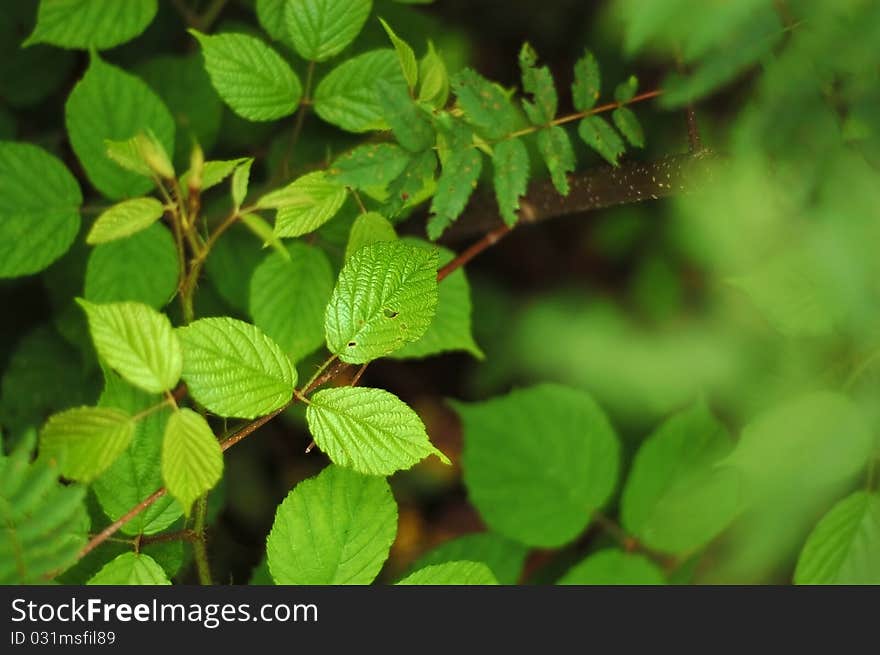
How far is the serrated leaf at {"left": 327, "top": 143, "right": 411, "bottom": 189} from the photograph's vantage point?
87cm

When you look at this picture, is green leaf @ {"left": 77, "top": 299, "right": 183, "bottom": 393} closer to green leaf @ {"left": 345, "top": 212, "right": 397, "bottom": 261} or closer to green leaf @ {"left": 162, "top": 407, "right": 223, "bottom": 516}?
green leaf @ {"left": 162, "top": 407, "right": 223, "bottom": 516}

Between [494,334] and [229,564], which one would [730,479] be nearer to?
[494,334]

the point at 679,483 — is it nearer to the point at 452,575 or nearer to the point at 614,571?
the point at 614,571

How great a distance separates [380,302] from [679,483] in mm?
658

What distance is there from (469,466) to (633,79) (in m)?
0.67

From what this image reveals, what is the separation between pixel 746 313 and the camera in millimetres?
1257

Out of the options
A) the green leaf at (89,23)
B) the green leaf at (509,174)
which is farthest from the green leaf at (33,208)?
the green leaf at (509,174)

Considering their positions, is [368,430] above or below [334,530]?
above

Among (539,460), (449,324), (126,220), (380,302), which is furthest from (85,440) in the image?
(539,460)

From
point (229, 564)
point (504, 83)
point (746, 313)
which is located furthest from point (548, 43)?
point (229, 564)

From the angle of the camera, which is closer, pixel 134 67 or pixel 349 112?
pixel 349 112

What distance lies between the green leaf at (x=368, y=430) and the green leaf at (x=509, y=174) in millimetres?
248

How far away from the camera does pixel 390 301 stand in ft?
2.93

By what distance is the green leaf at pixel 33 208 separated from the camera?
1.06m
